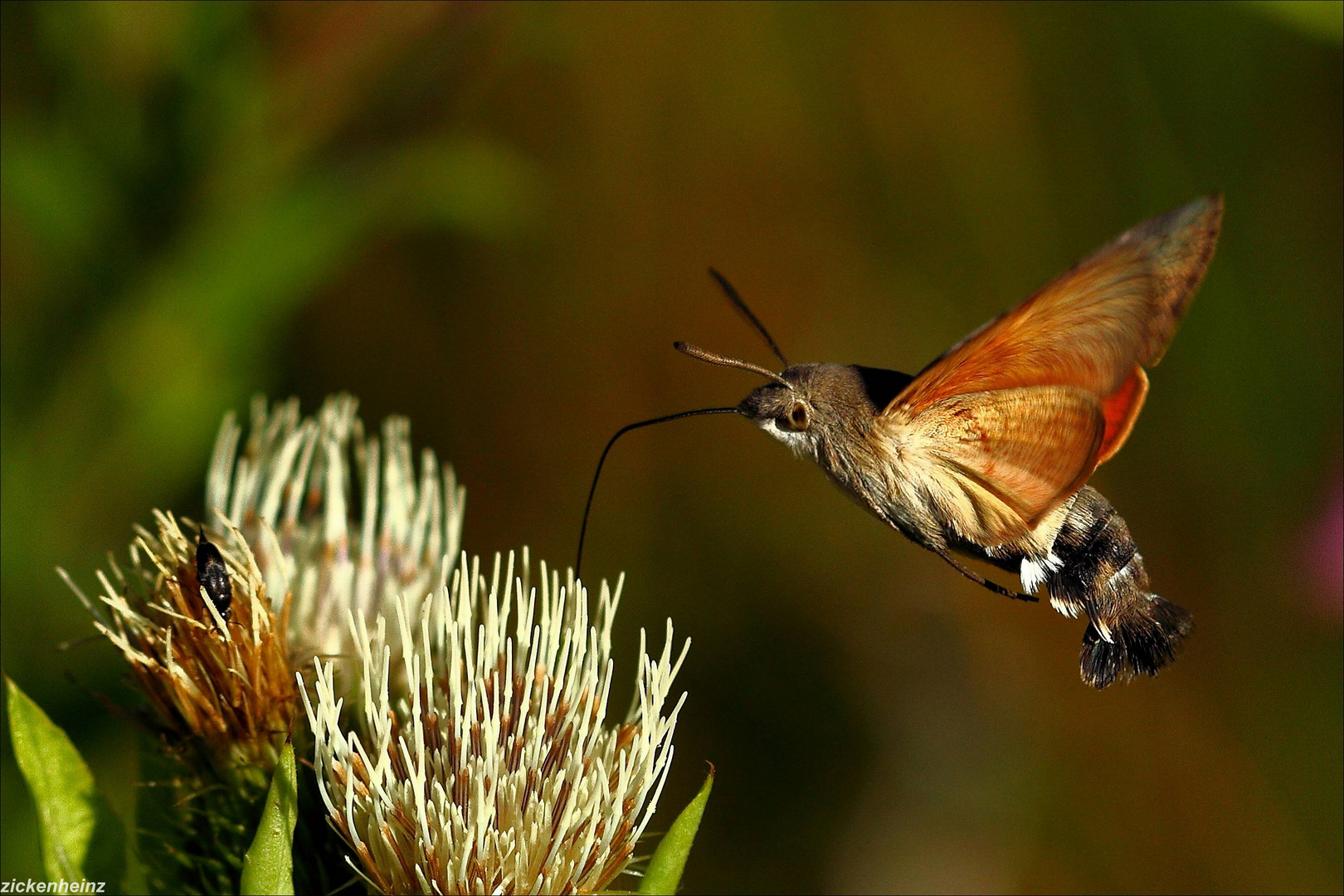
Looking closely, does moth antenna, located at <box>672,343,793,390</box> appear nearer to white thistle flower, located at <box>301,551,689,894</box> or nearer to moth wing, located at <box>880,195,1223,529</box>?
moth wing, located at <box>880,195,1223,529</box>

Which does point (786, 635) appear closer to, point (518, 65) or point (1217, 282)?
point (1217, 282)

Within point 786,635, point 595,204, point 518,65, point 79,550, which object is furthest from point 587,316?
point 79,550

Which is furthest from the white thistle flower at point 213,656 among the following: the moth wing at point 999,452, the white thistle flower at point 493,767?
the moth wing at point 999,452

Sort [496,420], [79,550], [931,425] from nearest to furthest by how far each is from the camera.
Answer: [931,425] < [79,550] < [496,420]

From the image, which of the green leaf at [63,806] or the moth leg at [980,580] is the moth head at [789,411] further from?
the green leaf at [63,806]

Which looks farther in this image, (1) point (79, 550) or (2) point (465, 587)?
(1) point (79, 550)

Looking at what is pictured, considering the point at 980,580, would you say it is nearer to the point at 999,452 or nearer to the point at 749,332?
the point at 999,452

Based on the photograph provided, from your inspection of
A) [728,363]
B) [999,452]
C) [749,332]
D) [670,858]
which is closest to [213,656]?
[670,858]
